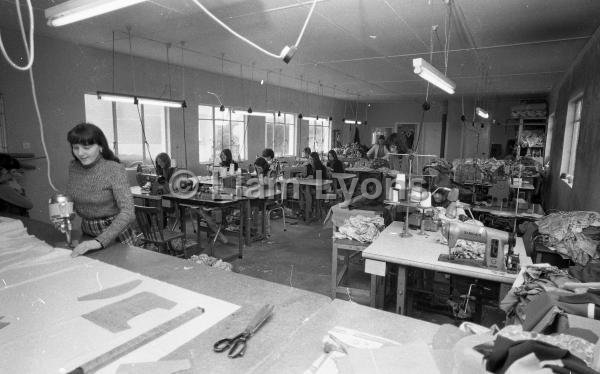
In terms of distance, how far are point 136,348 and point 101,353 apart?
79mm

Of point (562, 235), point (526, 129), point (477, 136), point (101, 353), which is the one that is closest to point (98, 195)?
point (101, 353)

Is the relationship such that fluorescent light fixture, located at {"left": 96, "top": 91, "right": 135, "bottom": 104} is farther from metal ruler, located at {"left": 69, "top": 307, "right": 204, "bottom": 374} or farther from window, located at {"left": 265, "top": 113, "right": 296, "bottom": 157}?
window, located at {"left": 265, "top": 113, "right": 296, "bottom": 157}

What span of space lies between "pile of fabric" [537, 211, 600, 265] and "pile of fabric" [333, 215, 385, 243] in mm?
1345

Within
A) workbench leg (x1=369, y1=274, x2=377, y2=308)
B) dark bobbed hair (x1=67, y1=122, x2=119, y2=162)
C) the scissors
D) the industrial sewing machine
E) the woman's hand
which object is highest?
dark bobbed hair (x1=67, y1=122, x2=119, y2=162)

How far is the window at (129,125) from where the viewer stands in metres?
6.50

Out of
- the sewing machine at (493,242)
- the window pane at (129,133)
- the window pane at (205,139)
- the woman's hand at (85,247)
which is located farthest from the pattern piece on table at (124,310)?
the window pane at (205,139)

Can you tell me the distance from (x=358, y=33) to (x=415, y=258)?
3549 millimetres

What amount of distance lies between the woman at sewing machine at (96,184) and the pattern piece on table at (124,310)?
2.58 ft

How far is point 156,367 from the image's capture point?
2.80ft

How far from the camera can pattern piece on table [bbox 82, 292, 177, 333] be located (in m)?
→ 1.04

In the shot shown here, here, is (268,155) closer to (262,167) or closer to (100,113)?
(262,167)

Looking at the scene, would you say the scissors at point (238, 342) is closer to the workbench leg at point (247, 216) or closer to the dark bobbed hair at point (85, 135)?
the dark bobbed hair at point (85, 135)

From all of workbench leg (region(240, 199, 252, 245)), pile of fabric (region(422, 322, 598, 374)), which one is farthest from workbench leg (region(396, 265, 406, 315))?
workbench leg (region(240, 199, 252, 245))

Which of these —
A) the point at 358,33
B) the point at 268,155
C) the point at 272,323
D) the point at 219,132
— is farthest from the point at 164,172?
the point at 272,323
